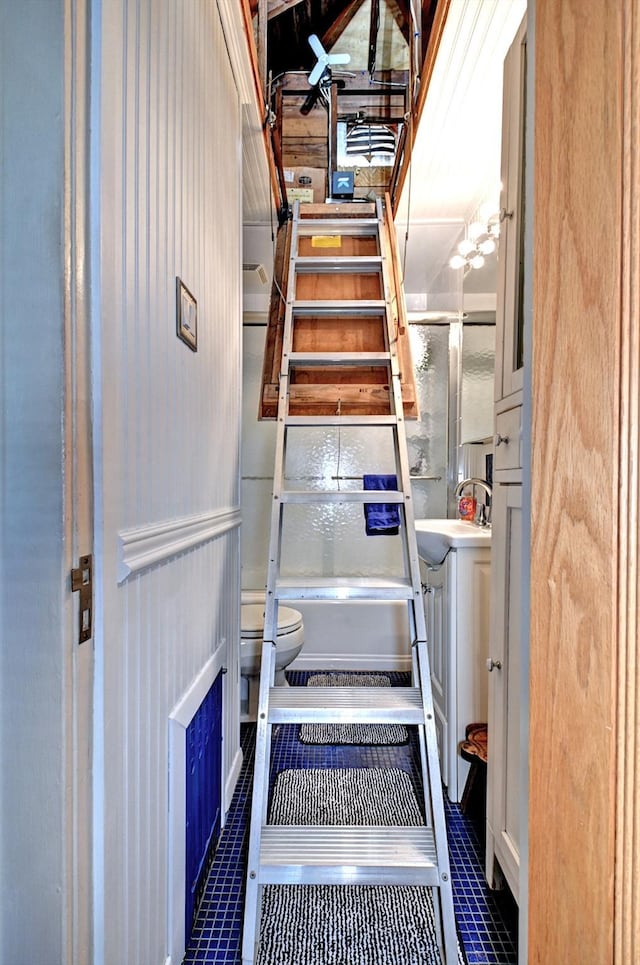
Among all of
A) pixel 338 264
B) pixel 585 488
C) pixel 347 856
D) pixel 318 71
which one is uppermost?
pixel 318 71

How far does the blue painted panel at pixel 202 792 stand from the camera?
3.76 feet

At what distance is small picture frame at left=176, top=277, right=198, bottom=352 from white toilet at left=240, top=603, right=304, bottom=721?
122cm

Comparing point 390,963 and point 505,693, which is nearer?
point 390,963

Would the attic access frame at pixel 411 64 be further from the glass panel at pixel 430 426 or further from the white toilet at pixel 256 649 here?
the white toilet at pixel 256 649

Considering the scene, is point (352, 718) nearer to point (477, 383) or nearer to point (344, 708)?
point (344, 708)

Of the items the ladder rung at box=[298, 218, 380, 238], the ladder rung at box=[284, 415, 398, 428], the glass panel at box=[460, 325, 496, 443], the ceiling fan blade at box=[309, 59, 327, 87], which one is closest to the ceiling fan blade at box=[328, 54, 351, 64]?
the ceiling fan blade at box=[309, 59, 327, 87]

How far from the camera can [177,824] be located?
41.0 inches

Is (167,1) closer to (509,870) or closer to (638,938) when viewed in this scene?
(638,938)

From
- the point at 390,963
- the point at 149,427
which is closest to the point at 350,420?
the point at 149,427

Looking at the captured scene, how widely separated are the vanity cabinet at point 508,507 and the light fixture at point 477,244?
42.6 inches

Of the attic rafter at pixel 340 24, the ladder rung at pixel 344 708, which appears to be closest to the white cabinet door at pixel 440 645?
the ladder rung at pixel 344 708

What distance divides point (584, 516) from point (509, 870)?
1103 millimetres

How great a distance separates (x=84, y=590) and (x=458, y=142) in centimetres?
239

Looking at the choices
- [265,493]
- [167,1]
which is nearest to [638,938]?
[167,1]
